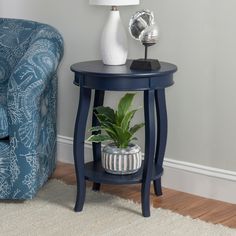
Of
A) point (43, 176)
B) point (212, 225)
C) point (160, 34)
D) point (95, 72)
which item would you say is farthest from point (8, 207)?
point (160, 34)

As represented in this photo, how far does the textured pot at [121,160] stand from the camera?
2.68 metres

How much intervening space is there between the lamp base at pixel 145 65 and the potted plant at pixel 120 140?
155 millimetres

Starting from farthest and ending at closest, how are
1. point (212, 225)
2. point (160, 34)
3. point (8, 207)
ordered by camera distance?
point (160, 34), point (8, 207), point (212, 225)

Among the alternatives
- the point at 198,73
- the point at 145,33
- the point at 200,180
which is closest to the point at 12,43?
the point at 145,33

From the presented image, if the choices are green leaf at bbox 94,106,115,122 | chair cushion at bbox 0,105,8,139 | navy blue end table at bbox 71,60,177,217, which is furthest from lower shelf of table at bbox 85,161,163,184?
chair cushion at bbox 0,105,8,139

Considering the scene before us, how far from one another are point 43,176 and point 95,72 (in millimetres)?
690

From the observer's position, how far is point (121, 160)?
106 inches

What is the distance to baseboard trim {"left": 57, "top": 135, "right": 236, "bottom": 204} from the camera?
2.82 meters

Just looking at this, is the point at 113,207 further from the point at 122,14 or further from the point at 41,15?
the point at 41,15

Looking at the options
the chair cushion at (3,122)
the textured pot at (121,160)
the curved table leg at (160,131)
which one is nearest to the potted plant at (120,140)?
the textured pot at (121,160)

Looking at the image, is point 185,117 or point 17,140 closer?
point 17,140

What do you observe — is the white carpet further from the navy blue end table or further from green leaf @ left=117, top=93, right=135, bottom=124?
green leaf @ left=117, top=93, right=135, bottom=124

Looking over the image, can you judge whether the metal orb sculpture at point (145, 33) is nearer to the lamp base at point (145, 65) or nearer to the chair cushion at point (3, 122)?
the lamp base at point (145, 65)

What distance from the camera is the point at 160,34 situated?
2.92 meters
